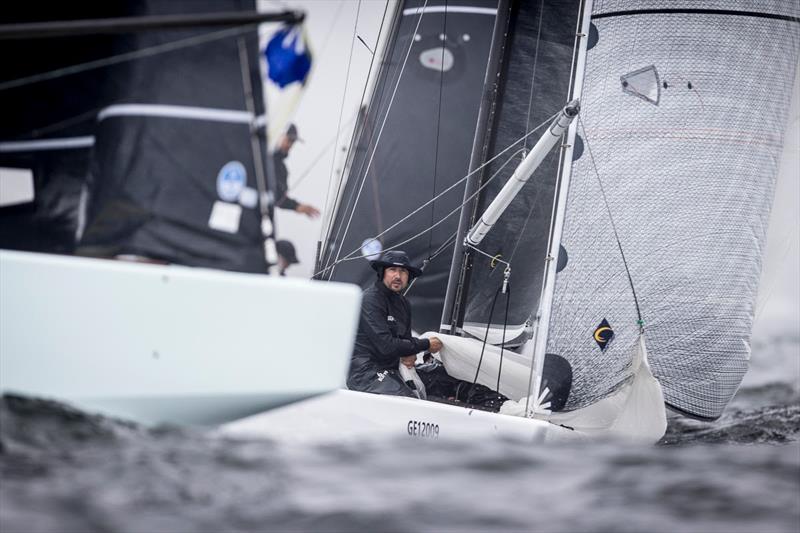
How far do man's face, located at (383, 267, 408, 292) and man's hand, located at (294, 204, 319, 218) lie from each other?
2.78 feet

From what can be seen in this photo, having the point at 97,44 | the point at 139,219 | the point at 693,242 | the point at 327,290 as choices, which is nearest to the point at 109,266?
the point at 139,219

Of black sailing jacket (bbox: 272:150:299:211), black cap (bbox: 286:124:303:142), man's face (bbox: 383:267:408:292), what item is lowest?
man's face (bbox: 383:267:408:292)

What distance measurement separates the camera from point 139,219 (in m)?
3.11

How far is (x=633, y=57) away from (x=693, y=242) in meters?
0.95

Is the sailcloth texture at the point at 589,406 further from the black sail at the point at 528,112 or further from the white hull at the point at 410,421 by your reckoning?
the black sail at the point at 528,112

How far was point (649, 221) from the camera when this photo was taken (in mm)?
5051

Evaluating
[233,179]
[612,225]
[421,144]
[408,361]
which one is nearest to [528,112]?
[421,144]

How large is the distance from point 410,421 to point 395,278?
0.91 m

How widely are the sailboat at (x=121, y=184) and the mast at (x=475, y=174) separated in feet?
8.09

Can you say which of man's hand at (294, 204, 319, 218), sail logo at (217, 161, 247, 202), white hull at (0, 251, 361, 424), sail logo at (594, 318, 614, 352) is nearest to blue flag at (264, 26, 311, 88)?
sail logo at (217, 161, 247, 202)

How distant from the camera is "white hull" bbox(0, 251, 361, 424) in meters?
2.68

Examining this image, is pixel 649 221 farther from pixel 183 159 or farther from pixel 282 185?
pixel 183 159

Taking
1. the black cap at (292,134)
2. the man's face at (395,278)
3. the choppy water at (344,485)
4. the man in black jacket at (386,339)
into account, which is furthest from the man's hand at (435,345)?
the choppy water at (344,485)

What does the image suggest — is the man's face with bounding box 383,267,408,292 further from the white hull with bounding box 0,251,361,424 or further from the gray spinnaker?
the white hull with bounding box 0,251,361,424
